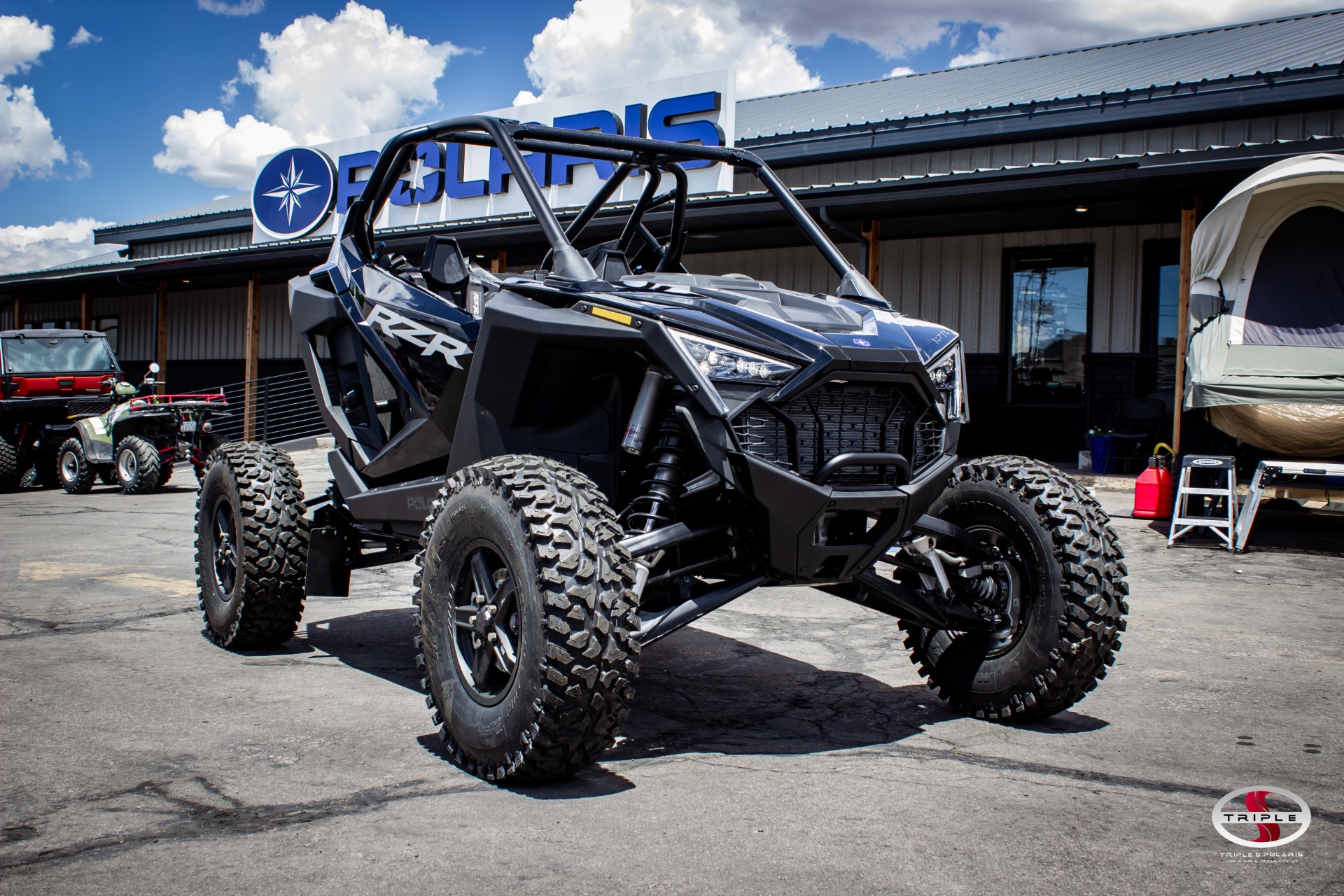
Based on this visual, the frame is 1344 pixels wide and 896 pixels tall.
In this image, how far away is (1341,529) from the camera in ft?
34.3

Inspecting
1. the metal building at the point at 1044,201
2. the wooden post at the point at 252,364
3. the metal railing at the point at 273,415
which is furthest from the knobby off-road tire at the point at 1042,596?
the wooden post at the point at 252,364

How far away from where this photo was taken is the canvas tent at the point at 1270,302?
30.3ft

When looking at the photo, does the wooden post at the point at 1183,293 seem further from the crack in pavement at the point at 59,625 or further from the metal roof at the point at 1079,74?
the crack in pavement at the point at 59,625

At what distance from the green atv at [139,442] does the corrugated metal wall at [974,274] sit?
28.9 ft

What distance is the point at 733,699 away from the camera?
4.53 metres

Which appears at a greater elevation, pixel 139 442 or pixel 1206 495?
pixel 139 442

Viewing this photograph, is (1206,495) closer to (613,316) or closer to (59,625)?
(613,316)

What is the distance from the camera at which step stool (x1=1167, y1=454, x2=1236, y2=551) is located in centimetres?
930

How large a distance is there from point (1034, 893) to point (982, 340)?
558 inches

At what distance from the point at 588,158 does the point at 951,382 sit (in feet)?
6.29

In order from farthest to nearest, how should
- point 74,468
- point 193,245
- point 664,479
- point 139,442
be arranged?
point 193,245 < point 74,468 < point 139,442 < point 664,479

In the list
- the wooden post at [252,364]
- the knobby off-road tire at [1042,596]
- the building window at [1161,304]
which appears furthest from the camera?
the wooden post at [252,364]

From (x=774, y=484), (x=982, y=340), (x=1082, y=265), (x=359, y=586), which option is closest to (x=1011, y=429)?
(x=982, y=340)

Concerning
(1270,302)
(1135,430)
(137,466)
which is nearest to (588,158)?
(1270,302)
